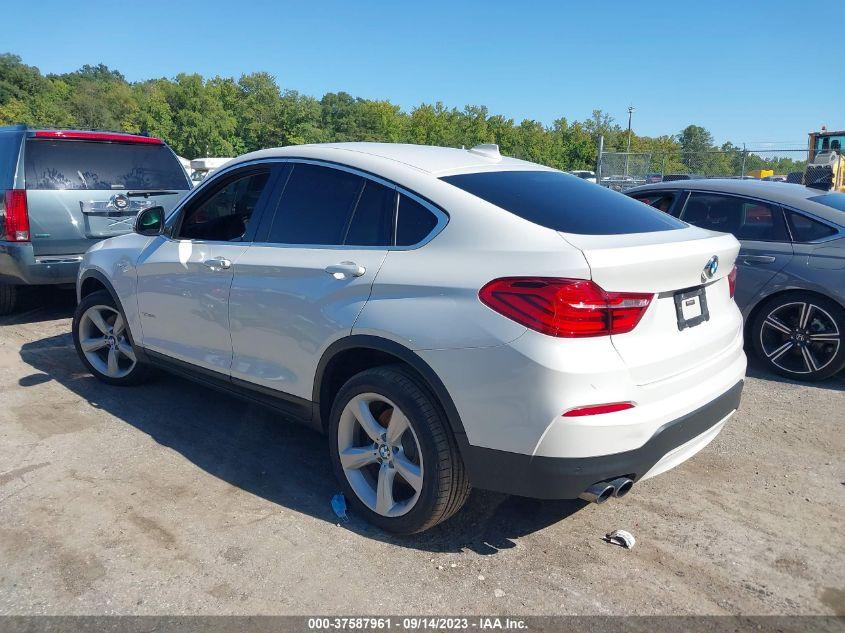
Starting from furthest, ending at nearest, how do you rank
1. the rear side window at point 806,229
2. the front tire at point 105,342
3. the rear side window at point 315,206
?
the rear side window at point 806,229 < the front tire at point 105,342 < the rear side window at point 315,206

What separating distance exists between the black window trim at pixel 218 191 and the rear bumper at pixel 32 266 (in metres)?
2.72

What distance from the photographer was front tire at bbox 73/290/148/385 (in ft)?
16.3

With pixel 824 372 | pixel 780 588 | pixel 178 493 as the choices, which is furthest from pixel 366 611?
pixel 824 372

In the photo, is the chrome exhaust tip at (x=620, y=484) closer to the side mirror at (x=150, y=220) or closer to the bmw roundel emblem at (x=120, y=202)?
the side mirror at (x=150, y=220)

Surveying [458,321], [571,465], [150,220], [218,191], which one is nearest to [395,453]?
[458,321]

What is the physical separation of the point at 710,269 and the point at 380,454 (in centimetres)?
175

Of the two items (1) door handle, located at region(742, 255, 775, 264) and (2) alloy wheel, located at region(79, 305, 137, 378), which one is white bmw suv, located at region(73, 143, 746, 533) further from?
(1) door handle, located at region(742, 255, 775, 264)

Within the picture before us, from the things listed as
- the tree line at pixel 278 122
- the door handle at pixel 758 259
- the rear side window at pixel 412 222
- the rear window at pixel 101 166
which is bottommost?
the door handle at pixel 758 259

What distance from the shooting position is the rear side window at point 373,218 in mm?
3193

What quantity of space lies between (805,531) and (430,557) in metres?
1.82

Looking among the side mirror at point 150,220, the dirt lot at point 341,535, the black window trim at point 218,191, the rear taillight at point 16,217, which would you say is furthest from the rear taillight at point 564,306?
the rear taillight at point 16,217

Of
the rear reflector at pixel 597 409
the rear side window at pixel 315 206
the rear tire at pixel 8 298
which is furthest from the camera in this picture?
the rear tire at pixel 8 298

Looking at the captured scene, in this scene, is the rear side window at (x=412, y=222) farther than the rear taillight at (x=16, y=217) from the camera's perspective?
No

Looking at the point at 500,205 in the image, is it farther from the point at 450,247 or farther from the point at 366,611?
the point at 366,611
